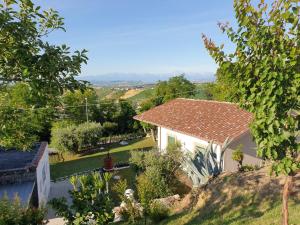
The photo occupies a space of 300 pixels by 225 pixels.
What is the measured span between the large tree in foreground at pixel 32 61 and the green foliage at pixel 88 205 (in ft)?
9.07

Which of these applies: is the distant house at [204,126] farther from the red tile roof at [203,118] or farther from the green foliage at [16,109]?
the green foliage at [16,109]

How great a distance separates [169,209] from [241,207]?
10.6ft

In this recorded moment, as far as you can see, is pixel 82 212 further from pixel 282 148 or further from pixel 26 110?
pixel 282 148

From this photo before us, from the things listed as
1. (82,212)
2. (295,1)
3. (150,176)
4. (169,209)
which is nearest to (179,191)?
(150,176)

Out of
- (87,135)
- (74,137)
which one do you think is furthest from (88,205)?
(87,135)

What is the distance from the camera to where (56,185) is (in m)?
20.6

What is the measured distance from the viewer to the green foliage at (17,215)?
804cm

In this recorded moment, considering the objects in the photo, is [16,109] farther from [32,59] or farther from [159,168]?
[159,168]

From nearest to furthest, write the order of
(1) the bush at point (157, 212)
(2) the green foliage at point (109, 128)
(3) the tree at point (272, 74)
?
(3) the tree at point (272, 74) → (1) the bush at point (157, 212) → (2) the green foliage at point (109, 128)

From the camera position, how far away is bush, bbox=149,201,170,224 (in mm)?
11070

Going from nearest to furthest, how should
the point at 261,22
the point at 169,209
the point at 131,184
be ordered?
the point at 261,22 < the point at 169,209 < the point at 131,184

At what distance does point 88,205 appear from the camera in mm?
7754

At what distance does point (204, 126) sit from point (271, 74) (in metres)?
14.1

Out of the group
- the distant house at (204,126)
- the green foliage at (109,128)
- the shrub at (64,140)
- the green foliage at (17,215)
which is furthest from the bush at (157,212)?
the green foliage at (109,128)
